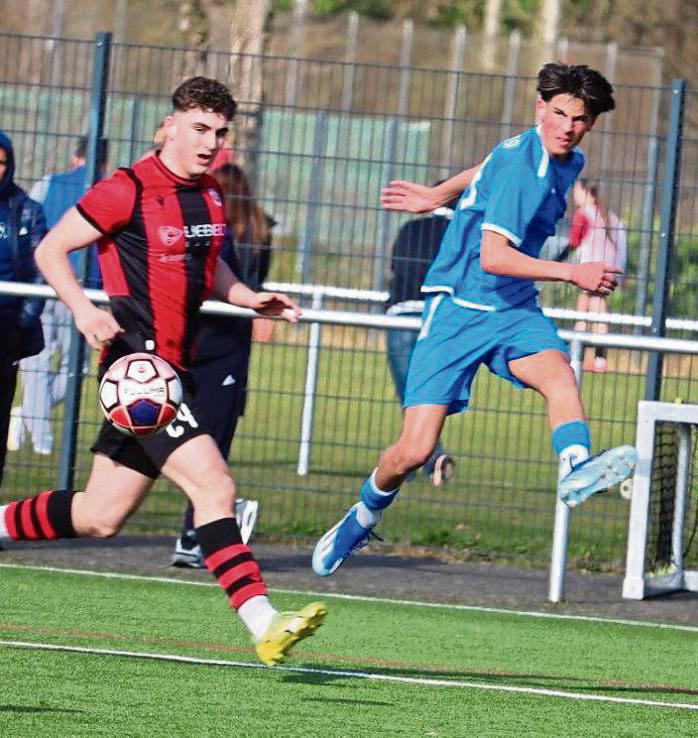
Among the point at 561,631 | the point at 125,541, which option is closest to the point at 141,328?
the point at 561,631

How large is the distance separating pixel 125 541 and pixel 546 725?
4658mm

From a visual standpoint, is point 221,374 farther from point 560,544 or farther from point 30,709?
point 30,709

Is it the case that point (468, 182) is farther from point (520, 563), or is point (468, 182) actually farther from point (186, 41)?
point (186, 41)

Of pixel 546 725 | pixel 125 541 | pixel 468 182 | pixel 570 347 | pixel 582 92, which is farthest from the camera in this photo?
pixel 125 541

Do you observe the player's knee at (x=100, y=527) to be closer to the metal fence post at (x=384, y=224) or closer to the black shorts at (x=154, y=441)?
the black shorts at (x=154, y=441)

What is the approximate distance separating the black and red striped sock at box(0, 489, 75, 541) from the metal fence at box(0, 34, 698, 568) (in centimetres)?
361

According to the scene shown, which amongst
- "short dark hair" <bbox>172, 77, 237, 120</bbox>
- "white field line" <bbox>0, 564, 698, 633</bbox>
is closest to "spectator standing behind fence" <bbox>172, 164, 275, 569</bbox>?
"white field line" <bbox>0, 564, 698, 633</bbox>

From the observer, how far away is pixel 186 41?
31531 mm

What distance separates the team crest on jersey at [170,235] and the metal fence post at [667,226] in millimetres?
3920

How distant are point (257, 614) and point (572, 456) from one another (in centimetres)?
167

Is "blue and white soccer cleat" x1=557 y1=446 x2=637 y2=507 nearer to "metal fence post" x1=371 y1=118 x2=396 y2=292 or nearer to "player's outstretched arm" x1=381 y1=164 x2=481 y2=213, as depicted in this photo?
"player's outstretched arm" x1=381 y1=164 x2=481 y2=213

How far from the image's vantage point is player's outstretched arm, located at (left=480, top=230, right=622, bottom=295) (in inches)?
292

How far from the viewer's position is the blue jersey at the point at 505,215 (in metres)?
7.82

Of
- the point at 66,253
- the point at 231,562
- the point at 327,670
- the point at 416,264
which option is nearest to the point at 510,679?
the point at 327,670
